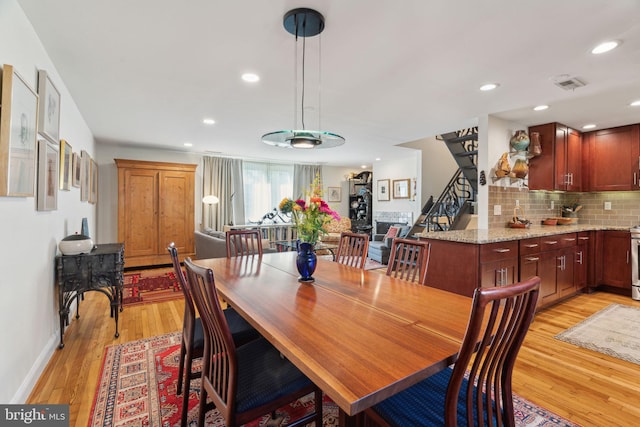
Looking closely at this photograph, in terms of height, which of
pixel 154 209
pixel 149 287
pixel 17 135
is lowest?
pixel 149 287

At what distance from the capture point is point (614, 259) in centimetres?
412

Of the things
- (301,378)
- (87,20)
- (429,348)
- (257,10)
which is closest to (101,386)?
(301,378)

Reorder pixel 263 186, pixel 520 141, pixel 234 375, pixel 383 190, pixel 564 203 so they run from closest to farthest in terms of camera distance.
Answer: pixel 234 375
pixel 520 141
pixel 564 203
pixel 263 186
pixel 383 190

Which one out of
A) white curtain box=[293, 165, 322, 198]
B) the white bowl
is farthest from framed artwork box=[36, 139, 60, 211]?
white curtain box=[293, 165, 322, 198]

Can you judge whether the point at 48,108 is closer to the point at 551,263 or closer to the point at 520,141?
the point at 520,141

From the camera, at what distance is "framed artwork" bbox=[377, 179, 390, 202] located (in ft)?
26.3

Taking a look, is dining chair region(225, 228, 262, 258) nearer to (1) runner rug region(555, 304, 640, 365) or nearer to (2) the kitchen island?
(2) the kitchen island

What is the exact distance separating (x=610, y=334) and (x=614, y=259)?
185cm

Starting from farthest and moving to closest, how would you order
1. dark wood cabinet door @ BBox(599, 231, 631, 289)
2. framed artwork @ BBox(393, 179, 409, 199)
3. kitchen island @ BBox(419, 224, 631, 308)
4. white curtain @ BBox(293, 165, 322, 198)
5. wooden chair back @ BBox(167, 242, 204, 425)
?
white curtain @ BBox(293, 165, 322, 198) < framed artwork @ BBox(393, 179, 409, 199) < dark wood cabinet door @ BBox(599, 231, 631, 289) < kitchen island @ BBox(419, 224, 631, 308) < wooden chair back @ BBox(167, 242, 204, 425)

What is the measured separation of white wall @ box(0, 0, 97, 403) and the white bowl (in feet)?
0.24

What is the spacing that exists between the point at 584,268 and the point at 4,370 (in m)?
5.81

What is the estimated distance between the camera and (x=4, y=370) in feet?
5.32

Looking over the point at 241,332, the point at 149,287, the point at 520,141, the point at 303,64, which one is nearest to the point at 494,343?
the point at 241,332

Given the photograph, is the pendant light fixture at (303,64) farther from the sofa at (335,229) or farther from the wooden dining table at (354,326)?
the sofa at (335,229)
